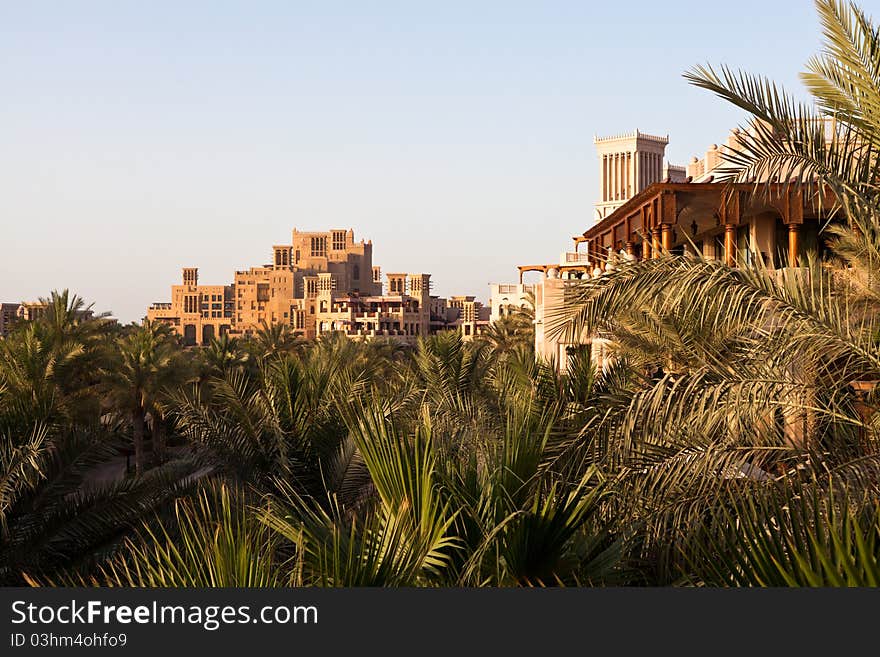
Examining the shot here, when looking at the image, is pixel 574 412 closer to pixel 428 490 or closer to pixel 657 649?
pixel 428 490

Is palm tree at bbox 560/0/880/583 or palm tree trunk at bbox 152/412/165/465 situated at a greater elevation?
palm tree at bbox 560/0/880/583

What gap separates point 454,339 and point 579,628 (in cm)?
1713

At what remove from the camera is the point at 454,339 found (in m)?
20.0

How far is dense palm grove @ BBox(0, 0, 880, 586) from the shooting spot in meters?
3.78

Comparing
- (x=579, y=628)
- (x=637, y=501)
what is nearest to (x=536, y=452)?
(x=637, y=501)

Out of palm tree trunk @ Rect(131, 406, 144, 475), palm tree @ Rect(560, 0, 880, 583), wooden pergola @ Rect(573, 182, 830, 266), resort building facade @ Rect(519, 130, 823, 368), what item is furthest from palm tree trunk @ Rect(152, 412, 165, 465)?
palm tree @ Rect(560, 0, 880, 583)

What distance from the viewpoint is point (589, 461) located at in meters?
6.95

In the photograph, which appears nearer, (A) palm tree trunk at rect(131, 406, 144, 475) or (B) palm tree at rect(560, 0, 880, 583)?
(B) palm tree at rect(560, 0, 880, 583)

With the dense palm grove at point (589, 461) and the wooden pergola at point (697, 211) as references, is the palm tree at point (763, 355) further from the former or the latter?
the wooden pergola at point (697, 211)

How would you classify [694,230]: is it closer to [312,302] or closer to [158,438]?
[158,438]

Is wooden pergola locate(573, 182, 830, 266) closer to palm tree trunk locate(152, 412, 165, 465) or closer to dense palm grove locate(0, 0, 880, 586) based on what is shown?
dense palm grove locate(0, 0, 880, 586)

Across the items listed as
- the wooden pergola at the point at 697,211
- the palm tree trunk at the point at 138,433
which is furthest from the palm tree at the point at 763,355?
the palm tree trunk at the point at 138,433

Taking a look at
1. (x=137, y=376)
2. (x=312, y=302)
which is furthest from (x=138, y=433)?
(x=312, y=302)

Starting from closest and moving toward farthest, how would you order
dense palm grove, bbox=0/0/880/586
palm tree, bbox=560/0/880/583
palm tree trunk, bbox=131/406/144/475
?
dense palm grove, bbox=0/0/880/586
palm tree, bbox=560/0/880/583
palm tree trunk, bbox=131/406/144/475
